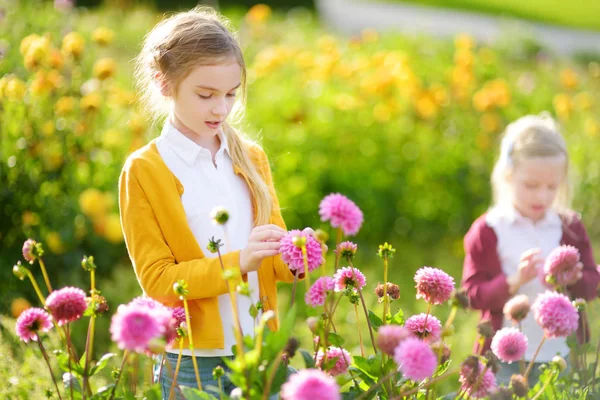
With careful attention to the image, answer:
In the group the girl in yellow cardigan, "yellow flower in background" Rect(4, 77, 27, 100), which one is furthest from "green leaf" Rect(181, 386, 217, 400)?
"yellow flower in background" Rect(4, 77, 27, 100)

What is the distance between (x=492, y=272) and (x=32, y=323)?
4.74 ft

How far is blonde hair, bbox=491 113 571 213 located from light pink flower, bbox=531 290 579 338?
102 centimetres

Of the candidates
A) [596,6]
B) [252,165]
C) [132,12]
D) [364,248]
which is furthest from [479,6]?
[252,165]

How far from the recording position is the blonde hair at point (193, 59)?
1.85 meters

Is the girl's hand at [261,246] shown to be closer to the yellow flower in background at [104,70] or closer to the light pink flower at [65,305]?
the light pink flower at [65,305]

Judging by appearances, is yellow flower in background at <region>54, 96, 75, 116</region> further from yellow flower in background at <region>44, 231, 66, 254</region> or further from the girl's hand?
the girl's hand

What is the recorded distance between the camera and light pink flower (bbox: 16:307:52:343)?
159cm

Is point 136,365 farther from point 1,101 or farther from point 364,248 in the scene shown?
point 364,248

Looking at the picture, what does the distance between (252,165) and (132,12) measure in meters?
7.54

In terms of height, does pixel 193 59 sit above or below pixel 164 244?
above

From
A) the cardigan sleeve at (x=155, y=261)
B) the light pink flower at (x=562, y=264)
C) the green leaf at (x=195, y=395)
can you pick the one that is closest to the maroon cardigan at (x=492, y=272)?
the light pink flower at (x=562, y=264)

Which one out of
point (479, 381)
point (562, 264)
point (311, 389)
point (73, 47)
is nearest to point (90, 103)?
point (73, 47)

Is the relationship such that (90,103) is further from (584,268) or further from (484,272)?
(584,268)

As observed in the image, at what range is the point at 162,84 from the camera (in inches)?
75.2
